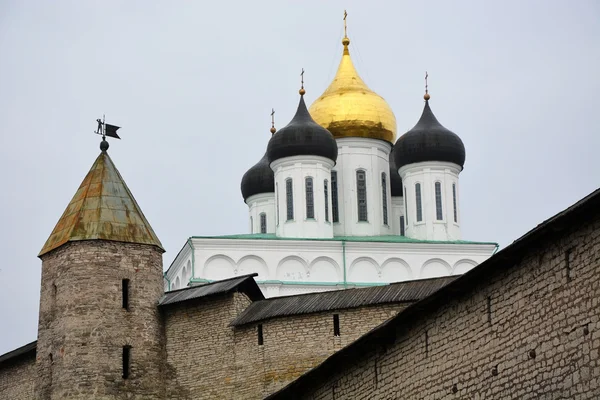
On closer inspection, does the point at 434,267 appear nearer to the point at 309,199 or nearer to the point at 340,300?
the point at 309,199

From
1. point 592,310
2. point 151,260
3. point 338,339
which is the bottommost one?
point 592,310

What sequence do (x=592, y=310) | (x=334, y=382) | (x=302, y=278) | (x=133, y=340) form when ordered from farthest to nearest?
1. (x=302, y=278)
2. (x=133, y=340)
3. (x=334, y=382)
4. (x=592, y=310)

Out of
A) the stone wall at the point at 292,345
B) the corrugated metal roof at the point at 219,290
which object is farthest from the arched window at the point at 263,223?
the stone wall at the point at 292,345

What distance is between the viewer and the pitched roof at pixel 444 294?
14172mm

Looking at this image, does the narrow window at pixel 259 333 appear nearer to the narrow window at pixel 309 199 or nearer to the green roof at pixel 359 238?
the green roof at pixel 359 238

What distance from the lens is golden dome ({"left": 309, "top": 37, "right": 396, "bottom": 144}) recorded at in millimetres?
45281

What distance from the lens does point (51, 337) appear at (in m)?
24.7

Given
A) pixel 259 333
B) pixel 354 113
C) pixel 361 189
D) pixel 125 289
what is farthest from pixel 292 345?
pixel 354 113

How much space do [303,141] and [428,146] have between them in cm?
370

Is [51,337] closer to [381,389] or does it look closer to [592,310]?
[381,389]

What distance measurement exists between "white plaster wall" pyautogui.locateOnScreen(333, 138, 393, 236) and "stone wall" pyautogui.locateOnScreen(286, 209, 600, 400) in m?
24.9

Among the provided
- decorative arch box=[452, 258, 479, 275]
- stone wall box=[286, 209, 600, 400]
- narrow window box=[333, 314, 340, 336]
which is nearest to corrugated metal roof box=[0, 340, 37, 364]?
narrow window box=[333, 314, 340, 336]

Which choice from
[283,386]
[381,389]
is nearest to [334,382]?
[381,389]

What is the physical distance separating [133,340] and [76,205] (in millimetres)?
2843
